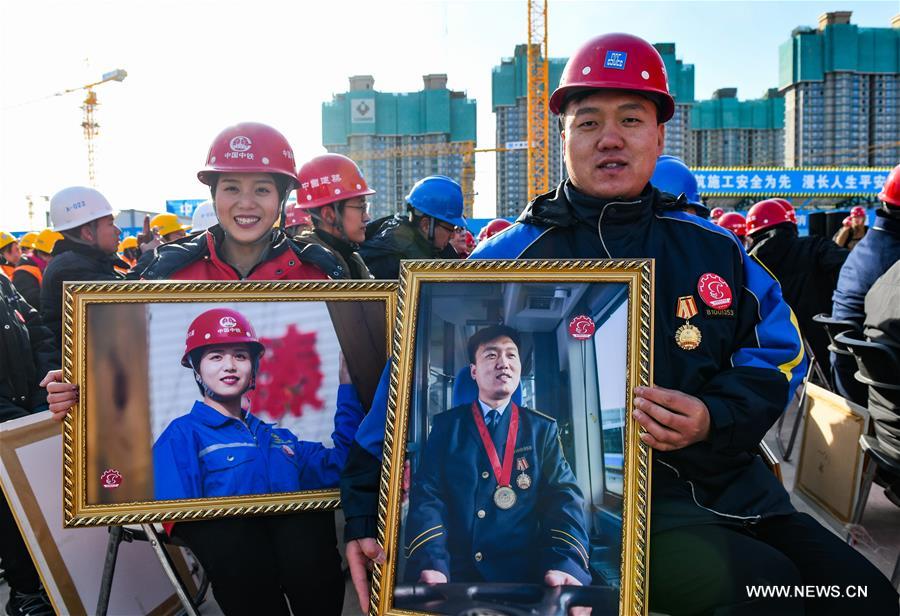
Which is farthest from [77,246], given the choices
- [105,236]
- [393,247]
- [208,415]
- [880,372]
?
[880,372]

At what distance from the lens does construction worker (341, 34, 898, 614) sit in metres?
1.56

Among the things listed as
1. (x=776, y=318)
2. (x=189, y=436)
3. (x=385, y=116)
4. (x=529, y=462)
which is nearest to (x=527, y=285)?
(x=529, y=462)

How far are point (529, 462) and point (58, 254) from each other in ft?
13.3

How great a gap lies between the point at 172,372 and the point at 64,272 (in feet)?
8.39

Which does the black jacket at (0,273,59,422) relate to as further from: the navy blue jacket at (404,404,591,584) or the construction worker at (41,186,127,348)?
the navy blue jacket at (404,404,591,584)

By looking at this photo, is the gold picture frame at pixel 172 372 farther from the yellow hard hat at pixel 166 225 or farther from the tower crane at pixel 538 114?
the tower crane at pixel 538 114

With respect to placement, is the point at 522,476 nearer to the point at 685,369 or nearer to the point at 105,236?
the point at 685,369

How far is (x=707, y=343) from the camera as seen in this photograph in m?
1.73

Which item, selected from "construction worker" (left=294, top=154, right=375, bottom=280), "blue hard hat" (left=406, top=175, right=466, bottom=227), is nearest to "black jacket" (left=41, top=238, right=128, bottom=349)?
"construction worker" (left=294, top=154, right=375, bottom=280)

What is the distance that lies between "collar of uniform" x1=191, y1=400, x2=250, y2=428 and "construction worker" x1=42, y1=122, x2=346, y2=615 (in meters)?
0.38

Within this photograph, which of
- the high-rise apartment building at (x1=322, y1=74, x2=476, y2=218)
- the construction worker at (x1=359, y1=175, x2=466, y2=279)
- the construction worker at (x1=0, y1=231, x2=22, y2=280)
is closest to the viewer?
the construction worker at (x1=359, y1=175, x2=466, y2=279)

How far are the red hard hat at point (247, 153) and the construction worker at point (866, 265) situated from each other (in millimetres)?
3354

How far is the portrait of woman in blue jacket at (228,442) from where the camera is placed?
1.94 metres

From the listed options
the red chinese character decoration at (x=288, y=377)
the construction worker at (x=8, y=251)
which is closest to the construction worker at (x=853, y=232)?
the red chinese character decoration at (x=288, y=377)
